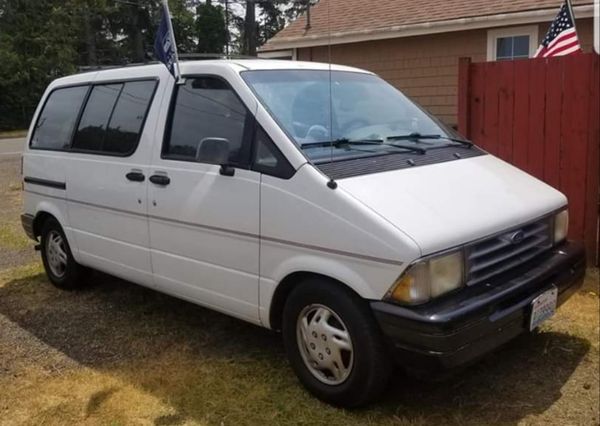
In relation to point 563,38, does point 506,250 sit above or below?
below

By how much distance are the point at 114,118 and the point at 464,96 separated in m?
3.28

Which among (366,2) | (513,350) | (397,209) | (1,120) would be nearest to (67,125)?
(397,209)

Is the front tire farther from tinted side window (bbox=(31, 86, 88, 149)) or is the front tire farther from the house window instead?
the house window

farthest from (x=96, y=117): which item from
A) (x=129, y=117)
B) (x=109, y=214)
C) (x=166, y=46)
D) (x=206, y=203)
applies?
(x=206, y=203)

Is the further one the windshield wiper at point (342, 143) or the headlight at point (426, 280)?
the windshield wiper at point (342, 143)

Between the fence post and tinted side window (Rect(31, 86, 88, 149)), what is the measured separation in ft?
11.2

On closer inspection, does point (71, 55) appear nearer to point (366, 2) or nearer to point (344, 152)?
point (366, 2)

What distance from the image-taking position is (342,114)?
3879mm

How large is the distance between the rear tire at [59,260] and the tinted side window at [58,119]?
0.68 metres

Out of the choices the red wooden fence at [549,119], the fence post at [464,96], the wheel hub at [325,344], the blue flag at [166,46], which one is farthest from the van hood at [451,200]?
the fence post at [464,96]

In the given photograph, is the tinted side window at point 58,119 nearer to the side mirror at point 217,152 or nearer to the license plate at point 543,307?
the side mirror at point 217,152

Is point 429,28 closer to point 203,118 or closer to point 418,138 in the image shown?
point 418,138

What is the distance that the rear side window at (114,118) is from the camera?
4352mm

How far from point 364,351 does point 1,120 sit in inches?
1332
